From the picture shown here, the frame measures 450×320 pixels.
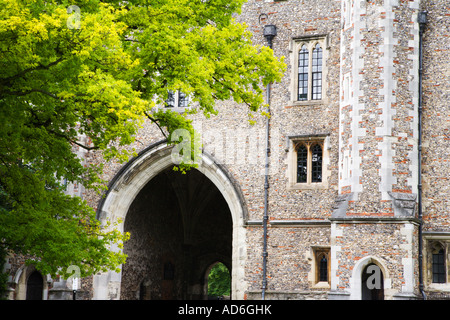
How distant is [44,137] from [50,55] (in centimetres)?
142

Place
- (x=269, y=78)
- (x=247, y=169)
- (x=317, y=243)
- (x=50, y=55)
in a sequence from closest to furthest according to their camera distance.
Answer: (x=50, y=55) → (x=269, y=78) → (x=317, y=243) → (x=247, y=169)

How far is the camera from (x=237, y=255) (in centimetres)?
1672

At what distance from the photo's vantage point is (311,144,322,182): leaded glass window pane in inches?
648

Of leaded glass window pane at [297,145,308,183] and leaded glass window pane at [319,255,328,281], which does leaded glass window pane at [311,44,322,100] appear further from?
leaded glass window pane at [319,255,328,281]

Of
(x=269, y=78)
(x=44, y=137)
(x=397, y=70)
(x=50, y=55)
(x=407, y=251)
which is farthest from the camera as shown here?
(x=397, y=70)

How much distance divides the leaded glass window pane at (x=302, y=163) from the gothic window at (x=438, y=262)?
3555mm

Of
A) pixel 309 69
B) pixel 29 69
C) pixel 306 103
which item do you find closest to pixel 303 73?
pixel 309 69

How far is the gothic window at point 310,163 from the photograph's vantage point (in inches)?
648

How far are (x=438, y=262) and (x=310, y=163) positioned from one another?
3857mm

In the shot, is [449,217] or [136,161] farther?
[136,161]

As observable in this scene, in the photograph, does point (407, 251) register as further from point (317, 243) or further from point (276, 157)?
point (276, 157)

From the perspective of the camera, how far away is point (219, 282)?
39.1 meters

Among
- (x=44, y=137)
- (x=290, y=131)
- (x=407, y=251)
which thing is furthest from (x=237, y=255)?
(x=44, y=137)
